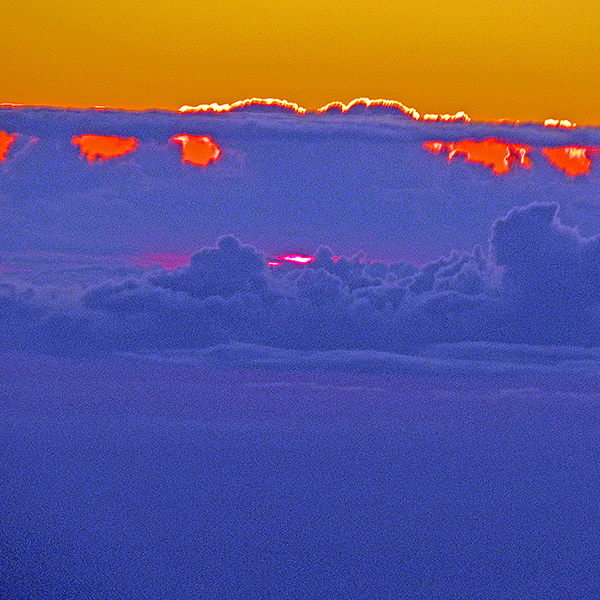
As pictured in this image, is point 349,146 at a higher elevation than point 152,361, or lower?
higher

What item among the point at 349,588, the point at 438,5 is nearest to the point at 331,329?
the point at 349,588

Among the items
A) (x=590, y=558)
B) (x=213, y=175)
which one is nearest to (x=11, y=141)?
(x=213, y=175)

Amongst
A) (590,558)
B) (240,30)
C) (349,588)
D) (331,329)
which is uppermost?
(240,30)

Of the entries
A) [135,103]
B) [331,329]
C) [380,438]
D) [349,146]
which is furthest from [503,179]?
[135,103]

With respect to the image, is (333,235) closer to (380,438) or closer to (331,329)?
(331,329)

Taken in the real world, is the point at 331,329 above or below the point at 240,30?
below

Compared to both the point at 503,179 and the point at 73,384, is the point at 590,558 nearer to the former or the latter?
the point at 503,179

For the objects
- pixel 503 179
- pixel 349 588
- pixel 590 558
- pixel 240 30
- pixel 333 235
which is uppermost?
pixel 240 30
